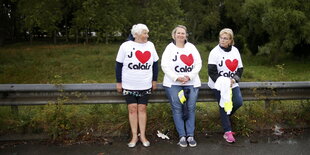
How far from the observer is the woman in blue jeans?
16.8ft

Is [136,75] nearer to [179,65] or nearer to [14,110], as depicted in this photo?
[179,65]

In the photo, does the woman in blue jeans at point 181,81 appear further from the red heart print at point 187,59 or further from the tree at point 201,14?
the tree at point 201,14

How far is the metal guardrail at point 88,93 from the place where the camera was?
529cm

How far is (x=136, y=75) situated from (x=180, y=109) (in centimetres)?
87

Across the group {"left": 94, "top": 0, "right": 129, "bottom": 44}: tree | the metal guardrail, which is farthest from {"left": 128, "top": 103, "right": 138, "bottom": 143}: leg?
{"left": 94, "top": 0, "right": 129, "bottom": 44}: tree

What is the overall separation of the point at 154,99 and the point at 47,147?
5.97 feet

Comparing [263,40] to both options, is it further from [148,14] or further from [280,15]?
[148,14]

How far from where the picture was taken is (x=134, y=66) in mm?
5000

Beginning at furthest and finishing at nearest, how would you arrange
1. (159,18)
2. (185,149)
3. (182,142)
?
(159,18) < (182,142) < (185,149)

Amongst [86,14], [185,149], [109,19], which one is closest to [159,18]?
[109,19]

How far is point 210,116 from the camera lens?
228 inches

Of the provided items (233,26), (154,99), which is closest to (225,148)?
(154,99)

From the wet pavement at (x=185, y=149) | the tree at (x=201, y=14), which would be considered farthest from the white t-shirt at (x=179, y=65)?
the tree at (x=201, y=14)

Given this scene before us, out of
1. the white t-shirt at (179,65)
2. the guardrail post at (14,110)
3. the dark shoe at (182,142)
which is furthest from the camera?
the guardrail post at (14,110)
